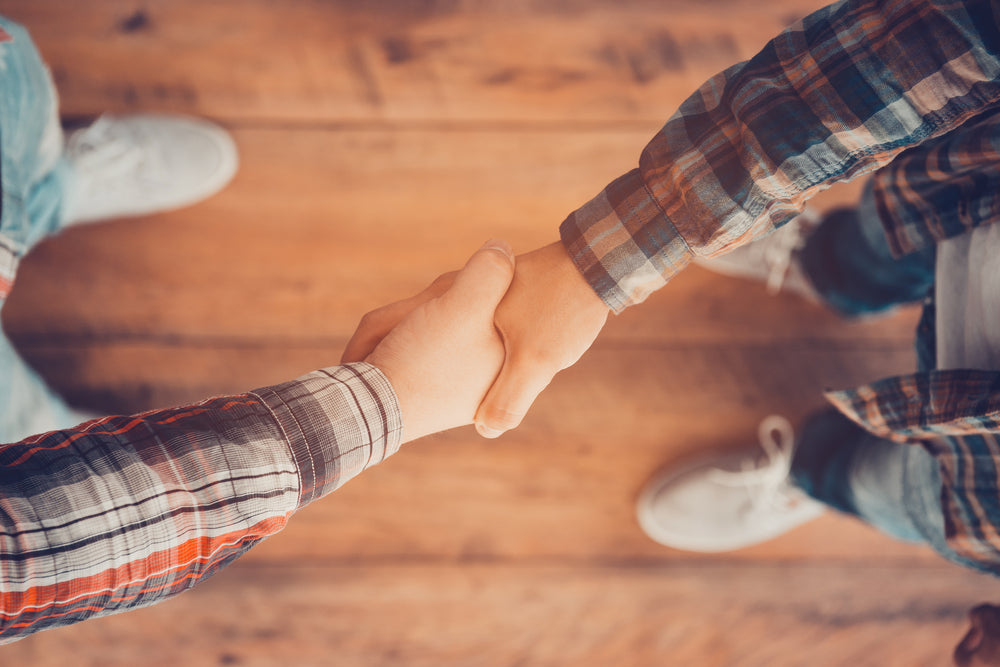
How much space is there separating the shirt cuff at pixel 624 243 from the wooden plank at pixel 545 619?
1.91ft

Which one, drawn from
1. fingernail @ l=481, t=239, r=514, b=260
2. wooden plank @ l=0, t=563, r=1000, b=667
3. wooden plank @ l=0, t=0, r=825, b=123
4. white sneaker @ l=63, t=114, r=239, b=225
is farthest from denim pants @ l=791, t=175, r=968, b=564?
white sneaker @ l=63, t=114, r=239, b=225

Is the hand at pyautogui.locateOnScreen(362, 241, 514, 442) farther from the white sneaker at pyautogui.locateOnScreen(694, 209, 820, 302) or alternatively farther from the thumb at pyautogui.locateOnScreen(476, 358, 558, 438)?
the white sneaker at pyautogui.locateOnScreen(694, 209, 820, 302)

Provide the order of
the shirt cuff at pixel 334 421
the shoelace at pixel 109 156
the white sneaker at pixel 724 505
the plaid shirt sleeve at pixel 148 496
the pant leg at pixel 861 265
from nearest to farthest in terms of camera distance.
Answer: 1. the plaid shirt sleeve at pixel 148 496
2. the shirt cuff at pixel 334 421
3. the pant leg at pixel 861 265
4. the shoelace at pixel 109 156
5. the white sneaker at pixel 724 505

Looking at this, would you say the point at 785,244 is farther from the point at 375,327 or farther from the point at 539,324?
the point at 375,327

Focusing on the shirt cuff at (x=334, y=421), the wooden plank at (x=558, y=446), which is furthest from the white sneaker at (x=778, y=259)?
the shirt cuff at (x=334, y=421)

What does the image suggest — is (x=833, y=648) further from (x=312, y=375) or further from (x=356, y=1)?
(x=356, y=1)

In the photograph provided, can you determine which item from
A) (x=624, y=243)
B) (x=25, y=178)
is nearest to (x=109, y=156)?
(x=25, y=178)

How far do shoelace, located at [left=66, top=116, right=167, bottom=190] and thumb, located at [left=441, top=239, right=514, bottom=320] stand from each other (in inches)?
23.0

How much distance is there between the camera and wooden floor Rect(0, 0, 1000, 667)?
100 cm

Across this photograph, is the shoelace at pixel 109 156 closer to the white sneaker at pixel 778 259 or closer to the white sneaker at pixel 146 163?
the white sneaker at pixel 146 163

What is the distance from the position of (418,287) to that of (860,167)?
65 centimetres

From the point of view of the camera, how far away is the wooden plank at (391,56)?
102 centimetres

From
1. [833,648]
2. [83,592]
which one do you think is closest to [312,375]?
[83,592]

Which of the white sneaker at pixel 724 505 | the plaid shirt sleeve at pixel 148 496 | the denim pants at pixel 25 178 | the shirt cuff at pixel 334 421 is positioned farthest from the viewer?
the white sneaker at pixel 724 505
